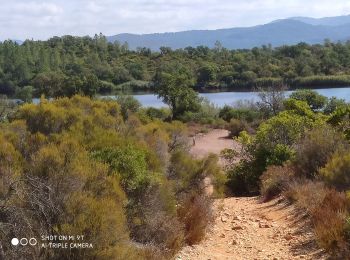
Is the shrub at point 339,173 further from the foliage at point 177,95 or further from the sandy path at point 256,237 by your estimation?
the foliage at point 177,95

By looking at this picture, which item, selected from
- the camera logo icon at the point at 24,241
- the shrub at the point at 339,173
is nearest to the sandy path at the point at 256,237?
the shrub at the point at 339,173

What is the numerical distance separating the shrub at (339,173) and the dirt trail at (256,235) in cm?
96

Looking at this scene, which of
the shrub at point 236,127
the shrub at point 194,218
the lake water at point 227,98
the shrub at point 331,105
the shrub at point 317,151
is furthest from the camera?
the lake water at point 227,98

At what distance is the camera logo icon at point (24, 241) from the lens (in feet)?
16.6

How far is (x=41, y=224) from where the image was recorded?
546 centimetres

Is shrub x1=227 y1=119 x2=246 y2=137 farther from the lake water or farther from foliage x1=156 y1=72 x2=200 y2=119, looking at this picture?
the lake water

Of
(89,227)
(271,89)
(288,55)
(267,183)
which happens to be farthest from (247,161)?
(288,55)

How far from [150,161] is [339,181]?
354 centimetres

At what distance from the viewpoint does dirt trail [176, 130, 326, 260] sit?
317 inches

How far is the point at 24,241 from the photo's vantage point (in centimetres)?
519

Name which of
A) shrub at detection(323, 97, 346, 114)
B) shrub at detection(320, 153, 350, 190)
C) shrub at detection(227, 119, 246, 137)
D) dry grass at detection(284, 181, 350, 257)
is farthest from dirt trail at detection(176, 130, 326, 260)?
shrub at detection(227, 119, 246, 137)

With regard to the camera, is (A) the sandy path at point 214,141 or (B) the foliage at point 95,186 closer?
(B) the foliage at point 95,186

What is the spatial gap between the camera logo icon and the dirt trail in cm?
290

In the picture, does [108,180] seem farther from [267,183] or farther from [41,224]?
[267,183]
